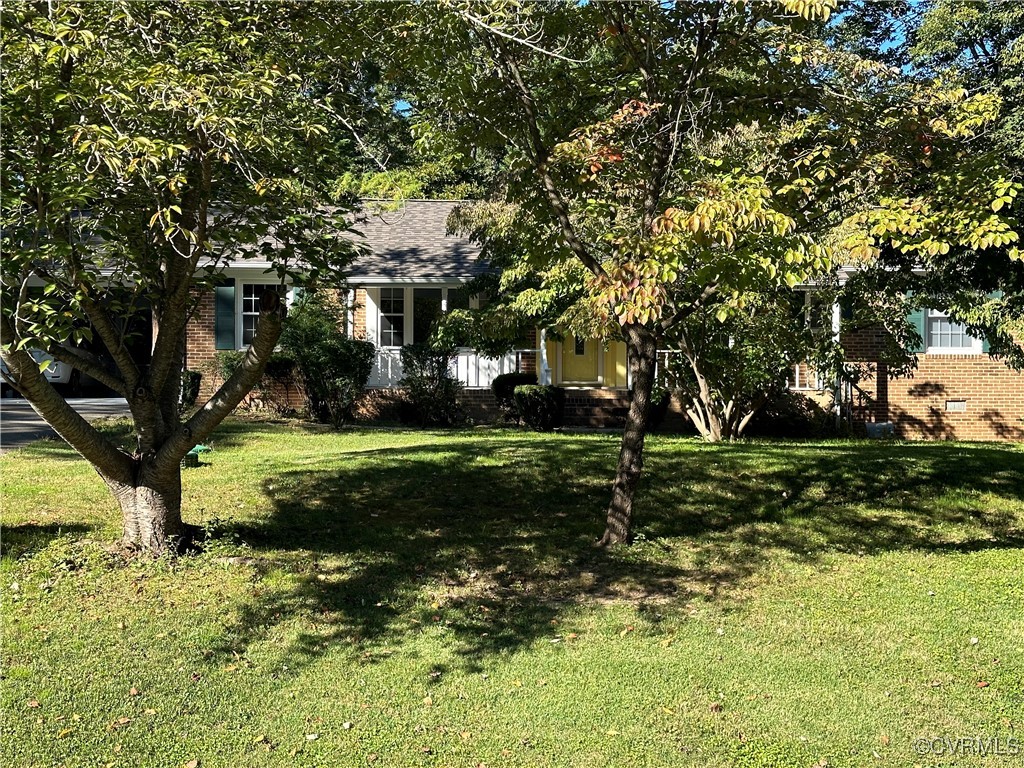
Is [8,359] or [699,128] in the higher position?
[699,128]

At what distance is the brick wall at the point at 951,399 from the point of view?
62.2 ft

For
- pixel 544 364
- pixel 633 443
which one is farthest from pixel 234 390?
pixel 544 364

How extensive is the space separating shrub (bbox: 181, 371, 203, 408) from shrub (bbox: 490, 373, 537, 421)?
537cm

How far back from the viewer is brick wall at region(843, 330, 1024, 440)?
747 inches

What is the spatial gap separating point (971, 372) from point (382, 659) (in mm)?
16012

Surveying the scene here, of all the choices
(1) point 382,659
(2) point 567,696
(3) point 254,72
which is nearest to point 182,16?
(3) point 254,72

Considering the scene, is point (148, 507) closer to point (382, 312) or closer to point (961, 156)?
point (961, 156)

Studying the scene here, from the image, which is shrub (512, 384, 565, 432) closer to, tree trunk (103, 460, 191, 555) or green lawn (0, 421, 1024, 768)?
green lawn (0, 421, 1024, 768)

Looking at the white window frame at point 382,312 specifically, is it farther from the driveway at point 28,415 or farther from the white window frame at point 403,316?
the driveway at point 28,415

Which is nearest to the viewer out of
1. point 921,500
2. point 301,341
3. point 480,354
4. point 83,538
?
point 83,538

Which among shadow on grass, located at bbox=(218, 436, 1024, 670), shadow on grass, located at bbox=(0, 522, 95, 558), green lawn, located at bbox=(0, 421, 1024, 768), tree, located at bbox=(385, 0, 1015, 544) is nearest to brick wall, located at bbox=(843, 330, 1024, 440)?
shadow on grass, located at bbox=(218, 436, 1024, 670)

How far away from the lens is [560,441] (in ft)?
43.4

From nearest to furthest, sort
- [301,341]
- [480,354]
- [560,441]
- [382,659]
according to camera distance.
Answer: [382,659], [560,441], [301,341], [480,354]

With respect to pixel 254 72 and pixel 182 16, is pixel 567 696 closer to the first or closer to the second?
pixel 254 72
